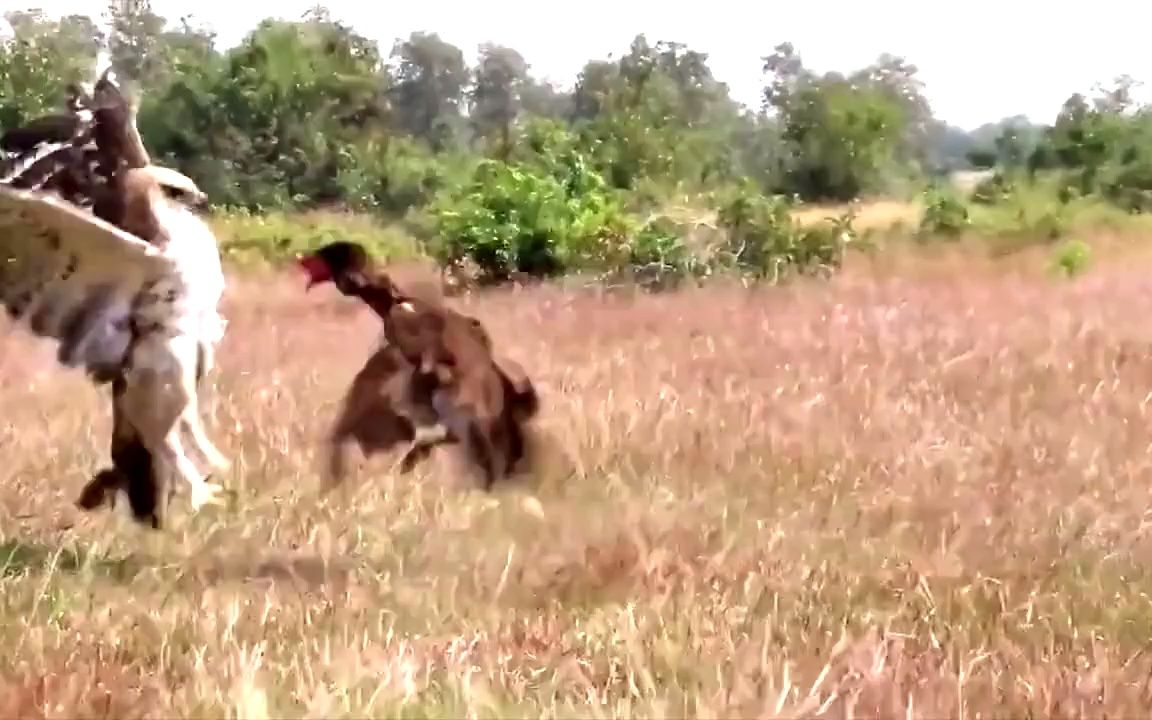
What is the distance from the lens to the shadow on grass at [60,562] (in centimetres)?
248

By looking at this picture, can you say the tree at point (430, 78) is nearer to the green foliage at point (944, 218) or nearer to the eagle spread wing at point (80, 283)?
the green foliage at point (944, 218)

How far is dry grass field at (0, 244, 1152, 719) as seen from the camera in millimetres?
1822

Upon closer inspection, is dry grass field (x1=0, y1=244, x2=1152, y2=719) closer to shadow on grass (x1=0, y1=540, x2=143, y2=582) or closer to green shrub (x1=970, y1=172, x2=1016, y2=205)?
shadow on grass (x1=0, y1=540, x2=143, y2=582)

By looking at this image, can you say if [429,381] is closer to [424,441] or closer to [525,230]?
[424,441]

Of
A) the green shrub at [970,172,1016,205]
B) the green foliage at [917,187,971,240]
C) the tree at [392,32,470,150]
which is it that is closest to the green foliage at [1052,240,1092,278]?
the green foliage at [917,187,971,240]

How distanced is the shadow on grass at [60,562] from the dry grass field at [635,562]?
0.5 inches

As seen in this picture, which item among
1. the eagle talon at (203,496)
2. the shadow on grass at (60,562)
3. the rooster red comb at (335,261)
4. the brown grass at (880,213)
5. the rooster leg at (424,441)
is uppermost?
the rooster red comb at (335,261)

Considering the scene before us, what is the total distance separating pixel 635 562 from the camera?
2496 millimetres

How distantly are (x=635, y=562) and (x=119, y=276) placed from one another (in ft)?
3.55

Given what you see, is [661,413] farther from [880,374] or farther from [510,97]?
[510,97]

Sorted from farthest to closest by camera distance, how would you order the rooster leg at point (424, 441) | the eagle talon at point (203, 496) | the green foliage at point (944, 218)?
the green foliage at point (944, 218) → the eagle talon at point (203, 496) → the rooster leg at point (424, 441)

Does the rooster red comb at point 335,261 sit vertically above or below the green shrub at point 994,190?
above

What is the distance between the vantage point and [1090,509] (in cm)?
291

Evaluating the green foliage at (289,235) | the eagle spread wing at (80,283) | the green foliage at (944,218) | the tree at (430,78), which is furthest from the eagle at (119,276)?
the tree at (430,78)
